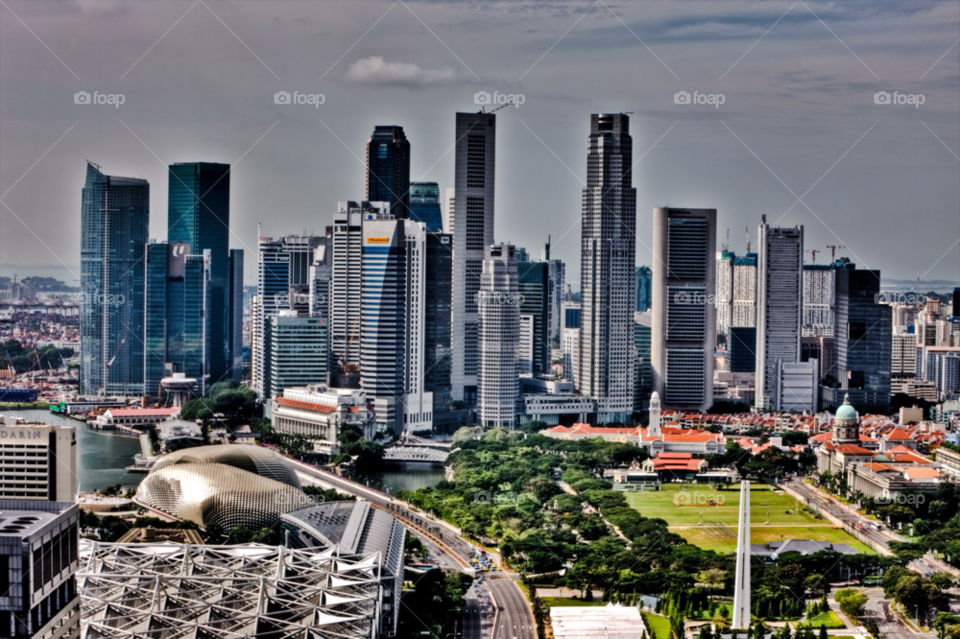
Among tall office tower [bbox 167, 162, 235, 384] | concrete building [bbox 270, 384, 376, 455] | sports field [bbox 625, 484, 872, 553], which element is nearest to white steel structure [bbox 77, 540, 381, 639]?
sports field [bbox 625, 484, 872, 553]

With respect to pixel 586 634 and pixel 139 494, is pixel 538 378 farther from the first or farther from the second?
pixel 586 634

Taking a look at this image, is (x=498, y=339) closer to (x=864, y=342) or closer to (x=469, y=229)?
(x=469, y=229)

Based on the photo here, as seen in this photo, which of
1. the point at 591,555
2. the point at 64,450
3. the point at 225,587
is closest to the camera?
the point at 225,587

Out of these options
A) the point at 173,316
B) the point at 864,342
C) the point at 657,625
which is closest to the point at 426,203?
the point at 173,316

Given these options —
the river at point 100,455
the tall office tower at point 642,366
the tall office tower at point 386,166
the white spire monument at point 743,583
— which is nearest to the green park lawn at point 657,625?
the white spire monument at point 743,583

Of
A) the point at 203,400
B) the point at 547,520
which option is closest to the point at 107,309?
the point at 203,400

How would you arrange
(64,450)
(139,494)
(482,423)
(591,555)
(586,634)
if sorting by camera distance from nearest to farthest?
(586,634), (64,450), (591,555), (139,494), (482,423)
